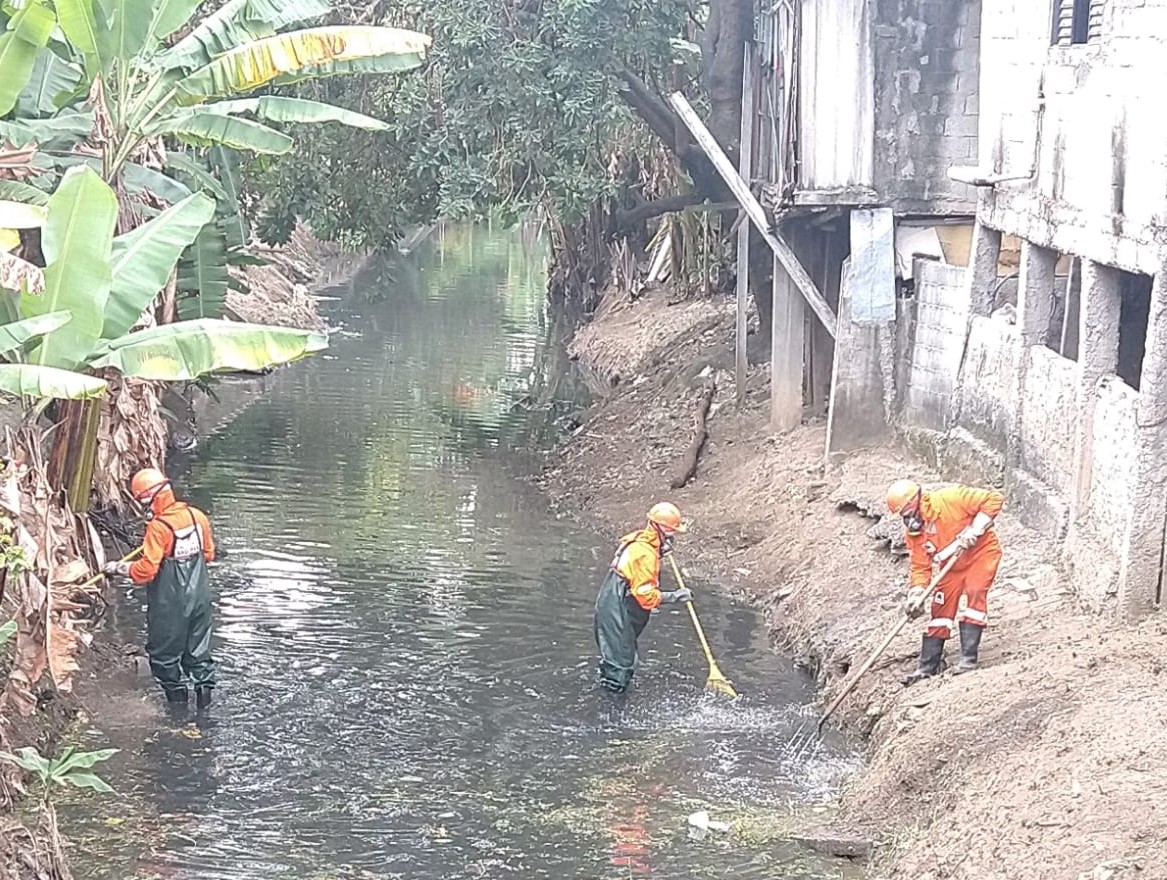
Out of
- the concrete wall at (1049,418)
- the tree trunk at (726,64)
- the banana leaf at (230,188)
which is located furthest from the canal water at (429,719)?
the tree trunk at (726,64)

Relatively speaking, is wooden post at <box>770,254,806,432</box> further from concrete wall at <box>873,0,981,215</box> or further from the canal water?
the canal water

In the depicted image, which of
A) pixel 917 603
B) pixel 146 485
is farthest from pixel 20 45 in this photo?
pixel 917 603

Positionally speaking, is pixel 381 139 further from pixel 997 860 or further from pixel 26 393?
pixel 997 860

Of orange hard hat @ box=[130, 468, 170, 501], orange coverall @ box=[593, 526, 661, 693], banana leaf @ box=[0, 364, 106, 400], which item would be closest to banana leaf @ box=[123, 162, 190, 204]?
orange hard hat @ box=[130, 468, 170, 501]

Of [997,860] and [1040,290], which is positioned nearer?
[997,860]

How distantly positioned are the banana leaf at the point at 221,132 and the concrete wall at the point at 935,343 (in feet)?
22.1

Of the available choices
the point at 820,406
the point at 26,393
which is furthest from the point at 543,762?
the point at 820,406

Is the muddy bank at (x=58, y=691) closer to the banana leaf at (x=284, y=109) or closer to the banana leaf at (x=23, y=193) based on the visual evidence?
the banana leaf at (x=23, y=193)

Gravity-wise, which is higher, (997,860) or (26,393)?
(26,393)

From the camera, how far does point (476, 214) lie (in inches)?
845

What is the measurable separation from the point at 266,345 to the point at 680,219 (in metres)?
20.5

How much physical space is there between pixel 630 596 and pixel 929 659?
7.62 feet

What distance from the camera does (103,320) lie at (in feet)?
33.3

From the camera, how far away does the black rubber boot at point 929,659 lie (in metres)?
12.4
